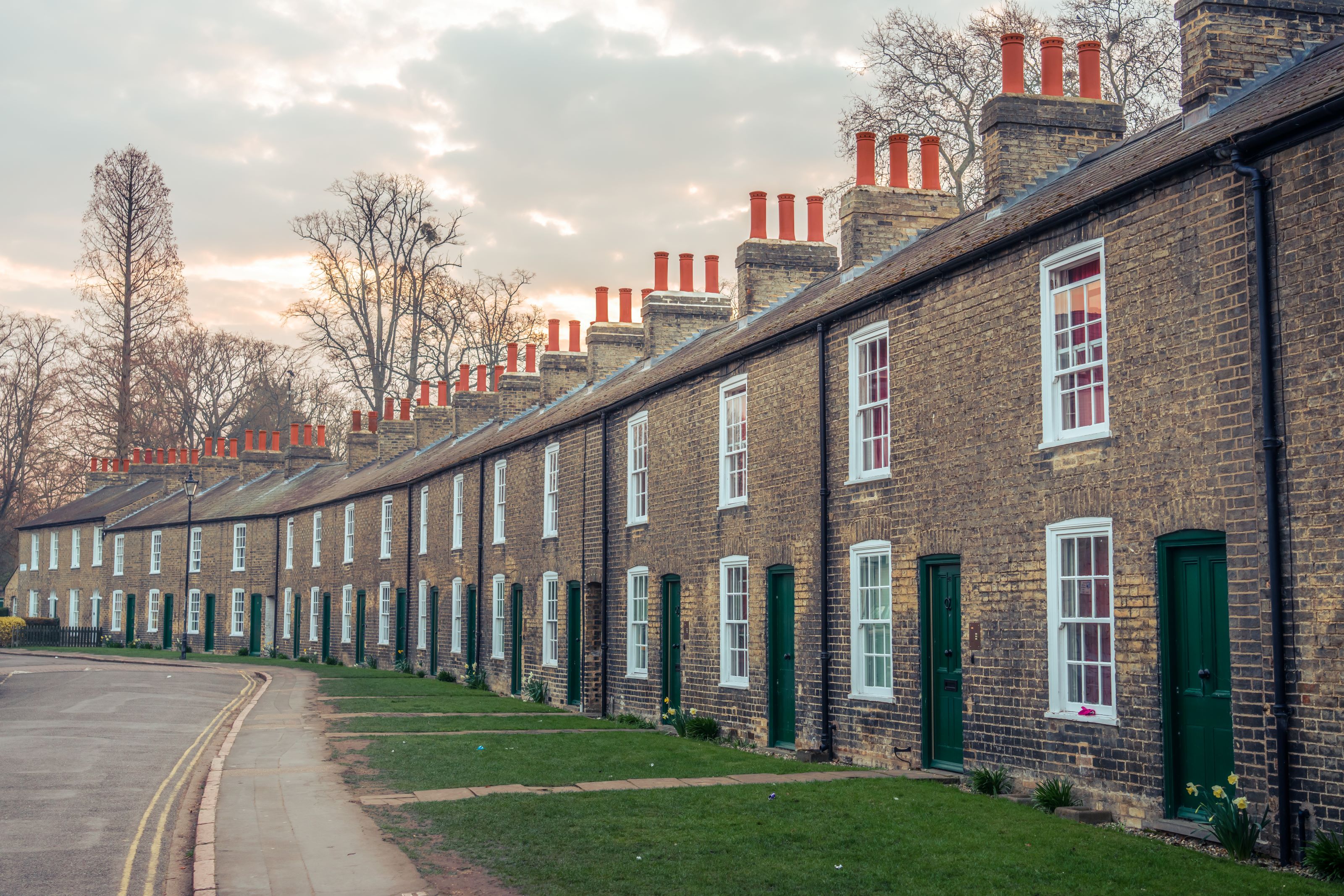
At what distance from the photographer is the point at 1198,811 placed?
32.0 feet

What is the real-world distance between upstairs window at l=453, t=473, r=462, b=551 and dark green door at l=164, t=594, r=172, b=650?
25.4 metres

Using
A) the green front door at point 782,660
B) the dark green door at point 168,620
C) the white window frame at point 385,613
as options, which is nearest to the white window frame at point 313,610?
the white window frame at point 385,613

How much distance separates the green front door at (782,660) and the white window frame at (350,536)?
26595 millimetres

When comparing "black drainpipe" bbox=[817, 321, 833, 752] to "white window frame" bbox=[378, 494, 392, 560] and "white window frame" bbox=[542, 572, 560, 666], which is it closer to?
"white window frame" bbox=[542, 572, 560, 666]

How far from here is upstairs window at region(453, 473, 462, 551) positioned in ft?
108

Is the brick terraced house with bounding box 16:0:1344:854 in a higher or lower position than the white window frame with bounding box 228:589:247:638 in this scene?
higher

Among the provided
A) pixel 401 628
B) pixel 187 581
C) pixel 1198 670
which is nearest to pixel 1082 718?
pixel 1198 670

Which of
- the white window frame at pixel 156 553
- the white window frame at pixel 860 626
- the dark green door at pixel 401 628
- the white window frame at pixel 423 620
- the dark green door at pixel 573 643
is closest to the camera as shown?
the white window frame at pixel 860 626

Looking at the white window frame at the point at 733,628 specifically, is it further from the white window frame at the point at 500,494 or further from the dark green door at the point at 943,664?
the white window frame at the point at 500,494

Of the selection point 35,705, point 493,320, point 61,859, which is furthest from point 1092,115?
point 493,320

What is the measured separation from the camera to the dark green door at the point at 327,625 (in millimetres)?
42969

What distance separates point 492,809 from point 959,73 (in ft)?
74.6

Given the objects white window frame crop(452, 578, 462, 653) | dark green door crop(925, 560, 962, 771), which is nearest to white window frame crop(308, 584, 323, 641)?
white window frame crop(452, 578, 462, 653)

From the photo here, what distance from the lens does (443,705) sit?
78.8ft
